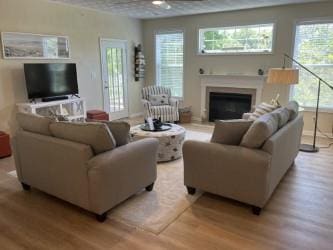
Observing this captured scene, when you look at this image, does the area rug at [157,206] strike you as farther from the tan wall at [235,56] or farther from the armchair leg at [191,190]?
the tan wall at [235,56]

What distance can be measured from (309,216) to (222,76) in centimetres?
416

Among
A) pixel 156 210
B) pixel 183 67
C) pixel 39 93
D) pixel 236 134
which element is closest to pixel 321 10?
pixel 183 67

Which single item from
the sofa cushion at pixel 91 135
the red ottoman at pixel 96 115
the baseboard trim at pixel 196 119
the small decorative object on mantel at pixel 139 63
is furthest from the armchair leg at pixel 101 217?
the small decorative object on mantel at pixel 139 63

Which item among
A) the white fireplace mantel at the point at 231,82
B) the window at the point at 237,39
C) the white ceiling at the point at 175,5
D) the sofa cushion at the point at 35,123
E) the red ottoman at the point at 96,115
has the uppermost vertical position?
the white ceiling at the point at 175,5

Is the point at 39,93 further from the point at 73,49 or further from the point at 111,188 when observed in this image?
the point at 111,188

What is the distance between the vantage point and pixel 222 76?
637 cm

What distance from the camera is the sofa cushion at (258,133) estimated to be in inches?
103

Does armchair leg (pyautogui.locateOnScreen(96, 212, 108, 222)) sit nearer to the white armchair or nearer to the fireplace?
the white armchair

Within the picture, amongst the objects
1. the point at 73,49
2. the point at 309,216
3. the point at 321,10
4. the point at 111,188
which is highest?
the point at 321,10

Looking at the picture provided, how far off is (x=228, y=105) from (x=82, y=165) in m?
4.69

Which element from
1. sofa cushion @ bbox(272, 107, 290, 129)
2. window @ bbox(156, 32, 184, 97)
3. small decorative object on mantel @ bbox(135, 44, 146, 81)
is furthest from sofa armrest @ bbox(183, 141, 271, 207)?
small decorative object on mantel @ bbox(135, 44, 146, 81)

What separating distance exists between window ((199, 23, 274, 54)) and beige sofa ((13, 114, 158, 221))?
4060 mm

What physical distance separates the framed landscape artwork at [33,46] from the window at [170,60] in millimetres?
Result: 2596

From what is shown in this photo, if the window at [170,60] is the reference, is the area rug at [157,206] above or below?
below
